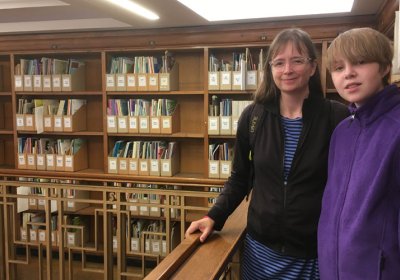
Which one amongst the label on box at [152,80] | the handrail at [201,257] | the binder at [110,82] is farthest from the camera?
the binder at [110,82]

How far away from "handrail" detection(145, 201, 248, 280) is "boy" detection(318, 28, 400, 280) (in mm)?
316

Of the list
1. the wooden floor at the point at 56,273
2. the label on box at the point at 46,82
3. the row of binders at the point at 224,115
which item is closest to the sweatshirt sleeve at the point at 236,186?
the row of binders at the point at 224,115

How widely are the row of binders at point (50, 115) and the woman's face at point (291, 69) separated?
3413 millimetres

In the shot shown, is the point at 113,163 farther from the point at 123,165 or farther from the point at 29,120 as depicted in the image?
the point at 29,120

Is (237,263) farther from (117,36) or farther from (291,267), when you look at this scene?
(117,36)

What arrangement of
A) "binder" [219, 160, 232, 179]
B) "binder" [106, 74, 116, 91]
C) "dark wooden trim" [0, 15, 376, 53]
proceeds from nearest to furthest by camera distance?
"dark wooden trim" [0, 15, 376, 53] → "binder" [219, 160, 232, 179] → "binder" [106, 74, 116, 91]

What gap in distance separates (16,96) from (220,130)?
2.41 metres

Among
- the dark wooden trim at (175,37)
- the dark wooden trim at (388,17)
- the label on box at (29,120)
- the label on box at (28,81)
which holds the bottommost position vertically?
the label on box at (29,120)

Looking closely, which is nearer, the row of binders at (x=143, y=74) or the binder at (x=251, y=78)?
the binder at (x=251, y=78)

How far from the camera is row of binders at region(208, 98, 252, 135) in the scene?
3805 mm

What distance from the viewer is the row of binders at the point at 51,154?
4.26 m

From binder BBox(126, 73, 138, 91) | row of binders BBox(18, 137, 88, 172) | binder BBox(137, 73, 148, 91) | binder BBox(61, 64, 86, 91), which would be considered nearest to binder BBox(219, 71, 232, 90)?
binder BBox(137, 73, 148, 91)

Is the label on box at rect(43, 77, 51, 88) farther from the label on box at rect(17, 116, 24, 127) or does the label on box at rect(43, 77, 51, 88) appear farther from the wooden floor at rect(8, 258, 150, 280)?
the wooden floor at rect(8, 258, 150, 280)

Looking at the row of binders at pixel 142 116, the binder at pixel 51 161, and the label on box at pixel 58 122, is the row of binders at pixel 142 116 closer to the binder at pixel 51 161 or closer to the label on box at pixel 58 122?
the label on box at pixel 58 122
